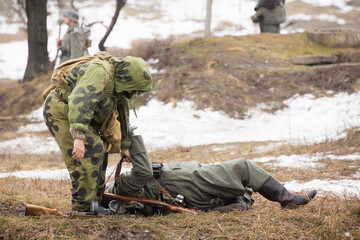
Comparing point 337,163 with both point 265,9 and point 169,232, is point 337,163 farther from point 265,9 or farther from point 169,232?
point 265,9

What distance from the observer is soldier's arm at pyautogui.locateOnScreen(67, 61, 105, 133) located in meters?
3.22

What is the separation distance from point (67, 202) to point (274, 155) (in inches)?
151

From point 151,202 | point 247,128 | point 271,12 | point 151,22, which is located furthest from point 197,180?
point 151,22

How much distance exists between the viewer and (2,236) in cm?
305

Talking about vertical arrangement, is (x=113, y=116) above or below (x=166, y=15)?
above

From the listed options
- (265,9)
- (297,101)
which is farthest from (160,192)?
(265,9)

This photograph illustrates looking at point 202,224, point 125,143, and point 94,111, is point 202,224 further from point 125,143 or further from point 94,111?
point 94,111

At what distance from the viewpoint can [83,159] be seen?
358 cm

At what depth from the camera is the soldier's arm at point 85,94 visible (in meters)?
3.22

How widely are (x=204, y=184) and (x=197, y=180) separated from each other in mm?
78

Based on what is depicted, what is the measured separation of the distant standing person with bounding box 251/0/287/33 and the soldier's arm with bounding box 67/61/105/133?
13.4m

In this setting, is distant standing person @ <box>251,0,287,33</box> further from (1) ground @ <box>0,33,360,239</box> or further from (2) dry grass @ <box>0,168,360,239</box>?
(2) dry grass @ <box>0,168,360,239</box>

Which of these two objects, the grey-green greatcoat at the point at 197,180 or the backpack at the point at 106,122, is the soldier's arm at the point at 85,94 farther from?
the grey-green greatcoat at the point at 197,180

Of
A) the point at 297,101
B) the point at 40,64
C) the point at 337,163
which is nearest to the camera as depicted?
the point at 337,163
